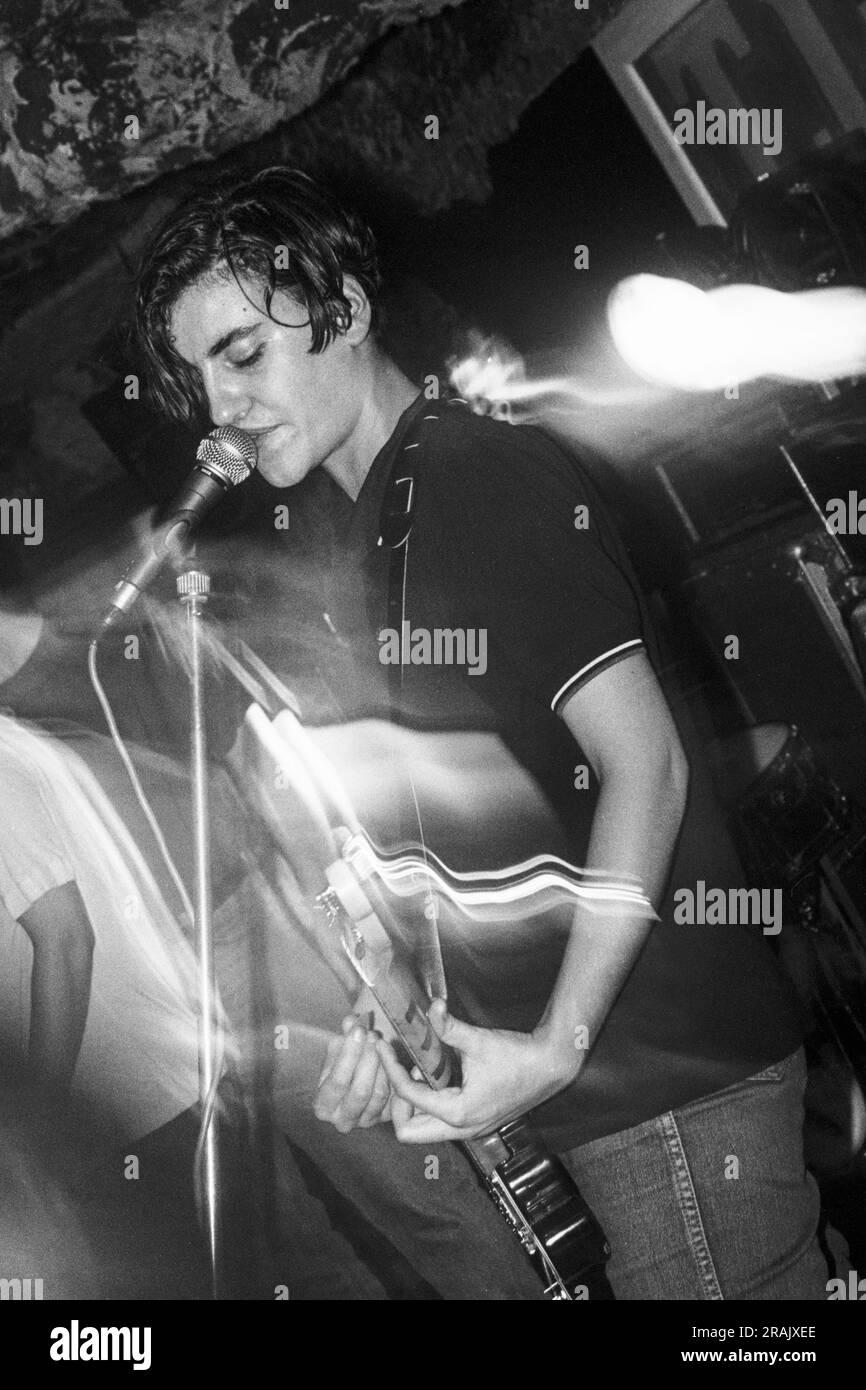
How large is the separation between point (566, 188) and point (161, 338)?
1.33 m

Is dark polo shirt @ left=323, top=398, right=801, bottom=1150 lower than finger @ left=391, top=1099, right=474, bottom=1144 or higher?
higher

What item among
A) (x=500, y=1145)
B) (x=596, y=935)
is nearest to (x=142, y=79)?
(x=596, y=935)

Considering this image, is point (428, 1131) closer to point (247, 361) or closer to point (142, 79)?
point (247, 361)

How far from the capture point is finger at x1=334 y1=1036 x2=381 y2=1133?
1.18m

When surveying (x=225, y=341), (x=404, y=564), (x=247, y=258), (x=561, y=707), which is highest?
(x=247, y=258)

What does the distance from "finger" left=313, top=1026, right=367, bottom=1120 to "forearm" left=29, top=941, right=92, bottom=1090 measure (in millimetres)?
672

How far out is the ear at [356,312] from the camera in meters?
1.45

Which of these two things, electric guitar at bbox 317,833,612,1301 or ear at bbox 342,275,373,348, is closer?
electric guitar at bbox 317,833,612,1301

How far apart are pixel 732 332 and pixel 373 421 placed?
1070 millimetres

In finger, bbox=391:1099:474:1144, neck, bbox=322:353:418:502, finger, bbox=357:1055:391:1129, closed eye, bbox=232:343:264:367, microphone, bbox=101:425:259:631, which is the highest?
closed eye, bbox=232:343:264:367

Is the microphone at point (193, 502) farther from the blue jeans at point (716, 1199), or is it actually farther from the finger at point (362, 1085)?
the blue jeans at point (716, 1199)

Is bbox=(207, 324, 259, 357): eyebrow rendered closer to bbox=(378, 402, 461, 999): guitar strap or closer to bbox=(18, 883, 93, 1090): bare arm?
bbox=(378, 402, 461, 999): guitar strap

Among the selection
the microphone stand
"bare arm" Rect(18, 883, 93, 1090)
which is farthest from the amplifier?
"bare arm" Rect(18, 883, 93, 1090)

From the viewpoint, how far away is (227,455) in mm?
1238
